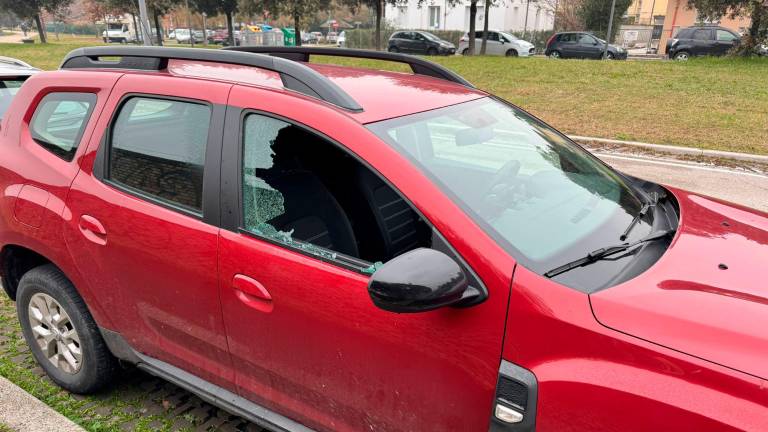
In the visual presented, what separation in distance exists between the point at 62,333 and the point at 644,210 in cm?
293

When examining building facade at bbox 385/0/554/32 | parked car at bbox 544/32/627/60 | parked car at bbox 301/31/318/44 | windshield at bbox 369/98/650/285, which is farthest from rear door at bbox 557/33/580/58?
parked car at bbox 301/31/318/44

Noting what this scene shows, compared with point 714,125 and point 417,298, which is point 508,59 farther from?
point 417,298

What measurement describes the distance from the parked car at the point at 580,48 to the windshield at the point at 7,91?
84.8ft

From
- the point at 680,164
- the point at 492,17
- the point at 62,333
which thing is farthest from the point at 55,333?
the point at 492,17

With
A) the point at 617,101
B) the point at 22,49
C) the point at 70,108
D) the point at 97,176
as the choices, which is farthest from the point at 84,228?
the point at 22,49

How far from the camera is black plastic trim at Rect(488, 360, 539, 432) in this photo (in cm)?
157

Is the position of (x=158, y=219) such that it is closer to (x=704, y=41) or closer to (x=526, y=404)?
(x=526, y=404)

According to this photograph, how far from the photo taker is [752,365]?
1.40 meters

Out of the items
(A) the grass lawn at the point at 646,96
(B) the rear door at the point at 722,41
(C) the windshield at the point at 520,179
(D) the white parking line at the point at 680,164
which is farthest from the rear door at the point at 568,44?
(C) the windshield at the point at 520,179

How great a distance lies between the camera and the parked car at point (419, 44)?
30078 millimetres

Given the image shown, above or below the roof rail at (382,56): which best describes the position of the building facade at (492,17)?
below

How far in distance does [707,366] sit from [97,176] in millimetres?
2514

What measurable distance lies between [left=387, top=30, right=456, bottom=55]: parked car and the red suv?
92.5 feet

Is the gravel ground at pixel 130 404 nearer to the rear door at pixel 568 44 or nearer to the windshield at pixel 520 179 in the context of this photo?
the windshield at pixel 520 179
